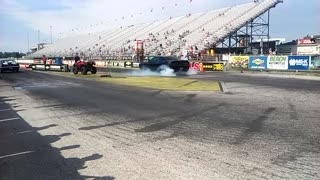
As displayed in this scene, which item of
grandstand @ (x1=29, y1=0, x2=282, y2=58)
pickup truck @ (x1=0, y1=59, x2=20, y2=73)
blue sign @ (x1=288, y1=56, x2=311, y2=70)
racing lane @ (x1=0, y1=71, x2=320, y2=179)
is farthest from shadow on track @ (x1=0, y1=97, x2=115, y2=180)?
grandstand @ (x1=29, y1=0, x2=282, y2=58)

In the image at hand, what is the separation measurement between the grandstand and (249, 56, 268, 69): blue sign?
14.6 metres

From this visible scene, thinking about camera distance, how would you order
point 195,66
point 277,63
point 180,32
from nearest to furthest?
point 277,63
point 195,66
point 180,32

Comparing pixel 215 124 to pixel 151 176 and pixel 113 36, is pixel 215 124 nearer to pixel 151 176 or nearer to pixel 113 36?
pixel 151 176

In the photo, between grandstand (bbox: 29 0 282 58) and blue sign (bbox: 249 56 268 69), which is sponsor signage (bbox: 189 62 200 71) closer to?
blue sign (bbox: 249 56 268 69)

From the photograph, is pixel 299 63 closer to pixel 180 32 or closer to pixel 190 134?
pixel 190 134

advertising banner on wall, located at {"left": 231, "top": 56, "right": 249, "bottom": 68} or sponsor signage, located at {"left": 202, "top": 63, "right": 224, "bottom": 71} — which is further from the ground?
advertising banner on wall, located at {"left": 231, "top": 56, "right": 249, "bottom": 68}

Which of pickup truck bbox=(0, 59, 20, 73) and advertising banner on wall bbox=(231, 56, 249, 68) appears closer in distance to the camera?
advertising banner on wall bbox=(231, 56, 249, 68)

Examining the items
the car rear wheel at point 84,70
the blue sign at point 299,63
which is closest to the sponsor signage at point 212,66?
the blue sign at point 299,63

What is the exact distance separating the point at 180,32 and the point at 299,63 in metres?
36.8

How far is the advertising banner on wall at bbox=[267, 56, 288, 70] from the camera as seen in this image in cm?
3681

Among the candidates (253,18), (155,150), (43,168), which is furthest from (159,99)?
(253,18)

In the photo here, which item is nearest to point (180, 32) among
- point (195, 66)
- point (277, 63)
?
point (195, 66)

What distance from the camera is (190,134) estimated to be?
29.4ft

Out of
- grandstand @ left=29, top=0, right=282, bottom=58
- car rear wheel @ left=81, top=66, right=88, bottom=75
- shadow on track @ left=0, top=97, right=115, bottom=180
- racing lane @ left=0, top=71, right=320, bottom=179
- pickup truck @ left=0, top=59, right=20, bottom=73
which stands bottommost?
shadow on track @ left=0, top=97, right=115, bottom=180
